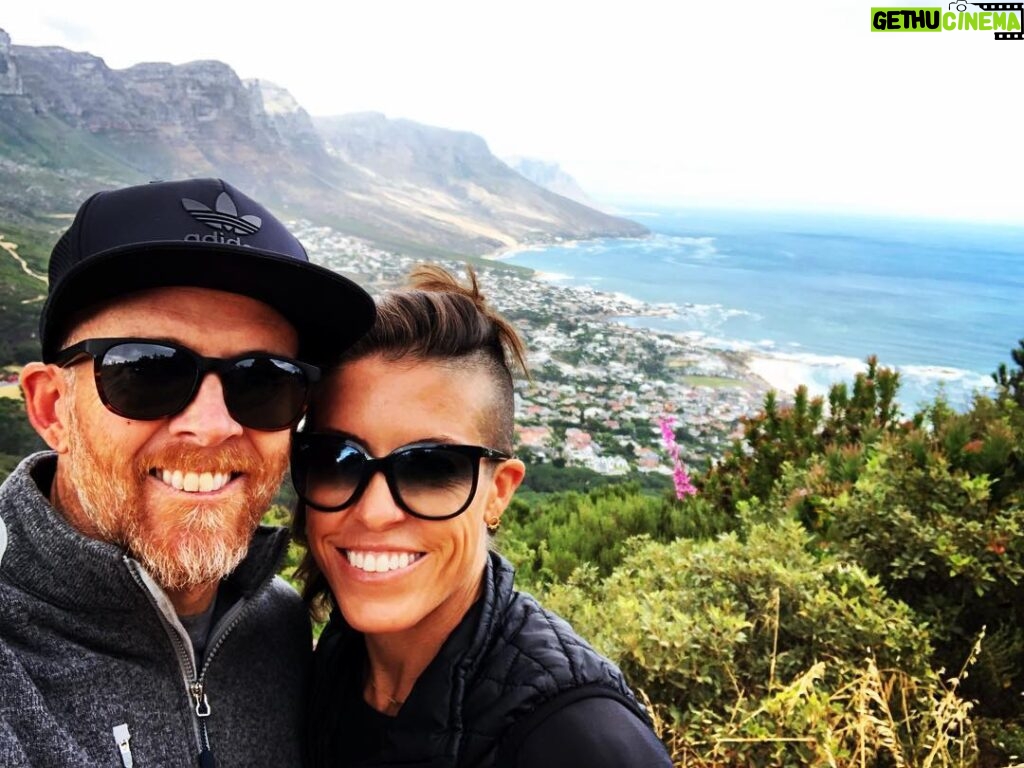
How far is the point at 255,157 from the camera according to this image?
98.4 metres

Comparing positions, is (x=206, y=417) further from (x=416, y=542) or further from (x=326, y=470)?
(x=416, y=542)

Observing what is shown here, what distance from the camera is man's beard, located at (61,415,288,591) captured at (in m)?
1.34

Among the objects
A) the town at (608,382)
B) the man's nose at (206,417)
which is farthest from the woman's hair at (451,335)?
the town at (608,382)

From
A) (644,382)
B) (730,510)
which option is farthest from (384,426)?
(644,382)

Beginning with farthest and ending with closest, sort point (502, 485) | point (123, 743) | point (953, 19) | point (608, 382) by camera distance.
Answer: point (608, 382)
point (953, 19)
point (502, 485)
point (123, 743)

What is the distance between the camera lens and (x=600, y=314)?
48.3 metres

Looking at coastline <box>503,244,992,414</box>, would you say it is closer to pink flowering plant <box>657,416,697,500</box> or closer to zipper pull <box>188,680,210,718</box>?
pink flowering plant <box>657,416,697,500</box>

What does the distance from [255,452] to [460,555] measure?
0.51 m

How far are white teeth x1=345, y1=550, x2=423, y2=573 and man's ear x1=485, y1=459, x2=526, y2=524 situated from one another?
0.86 ft

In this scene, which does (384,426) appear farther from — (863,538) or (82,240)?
(863,538)

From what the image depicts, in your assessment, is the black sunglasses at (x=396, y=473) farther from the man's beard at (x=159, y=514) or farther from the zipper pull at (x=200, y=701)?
the zipper pull at (x=200, y=701)

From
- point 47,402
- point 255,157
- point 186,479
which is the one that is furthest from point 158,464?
point 255,157

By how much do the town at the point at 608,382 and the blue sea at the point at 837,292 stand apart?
A: 8.65ft

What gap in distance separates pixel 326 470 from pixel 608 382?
30.6 metres
